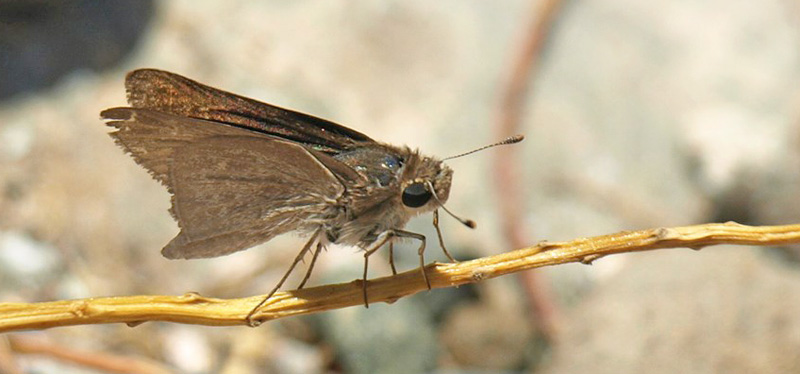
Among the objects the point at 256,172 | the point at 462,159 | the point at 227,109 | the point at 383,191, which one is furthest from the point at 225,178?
the point at 462,159

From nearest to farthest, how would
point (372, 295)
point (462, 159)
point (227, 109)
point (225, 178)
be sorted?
point (372, 295) < point (225, 178) < point (227, 109) < point (462, 159)

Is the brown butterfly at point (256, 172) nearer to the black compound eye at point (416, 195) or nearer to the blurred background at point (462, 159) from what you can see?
the black compound eye at point (416, 195)

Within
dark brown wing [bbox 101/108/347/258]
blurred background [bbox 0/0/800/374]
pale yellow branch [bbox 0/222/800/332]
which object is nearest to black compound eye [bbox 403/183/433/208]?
dark brown wing [bbox 101/108/347/258]

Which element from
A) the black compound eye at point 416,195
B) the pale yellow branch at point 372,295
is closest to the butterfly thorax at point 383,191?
the black compound eye at point 416,195

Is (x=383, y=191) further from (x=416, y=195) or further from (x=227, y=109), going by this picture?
(x=227, y=109)

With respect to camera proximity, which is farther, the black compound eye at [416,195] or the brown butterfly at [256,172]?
the black compound eye at [416,195]

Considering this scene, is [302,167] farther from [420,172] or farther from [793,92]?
[793,92]
